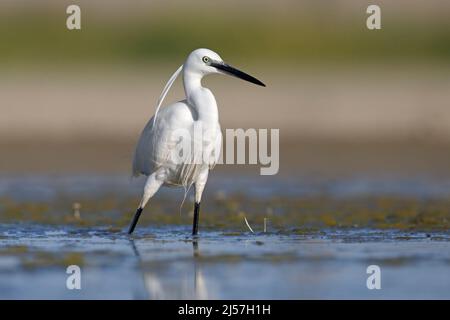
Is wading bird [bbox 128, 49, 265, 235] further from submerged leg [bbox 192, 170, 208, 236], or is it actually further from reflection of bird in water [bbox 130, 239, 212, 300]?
reflection of bird in water [bbox 130, 239, 212, 300]

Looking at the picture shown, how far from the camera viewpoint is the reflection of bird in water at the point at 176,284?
748 cm

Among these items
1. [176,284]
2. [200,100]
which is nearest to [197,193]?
[200,100]

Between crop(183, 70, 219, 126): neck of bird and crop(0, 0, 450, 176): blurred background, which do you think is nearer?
crop(183, 70, 219, 126): neck of bird

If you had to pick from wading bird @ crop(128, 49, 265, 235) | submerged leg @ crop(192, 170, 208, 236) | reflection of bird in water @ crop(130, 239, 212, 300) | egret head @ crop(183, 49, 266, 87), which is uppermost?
egret head @ crop(183, 49, 266, 87)

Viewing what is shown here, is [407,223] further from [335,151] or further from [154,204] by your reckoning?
[335,151]

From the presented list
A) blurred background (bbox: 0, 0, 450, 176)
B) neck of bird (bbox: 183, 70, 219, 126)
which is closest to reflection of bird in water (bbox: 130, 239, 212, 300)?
neck of bird (bbox: 183, 70, 219, 126)

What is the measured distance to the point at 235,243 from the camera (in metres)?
10.1

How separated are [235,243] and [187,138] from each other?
1.14 meters

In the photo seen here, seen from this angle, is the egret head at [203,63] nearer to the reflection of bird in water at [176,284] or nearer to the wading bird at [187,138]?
the wading bird at [187,138]

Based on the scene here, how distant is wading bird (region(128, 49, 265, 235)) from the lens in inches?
418

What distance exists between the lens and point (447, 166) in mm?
18094

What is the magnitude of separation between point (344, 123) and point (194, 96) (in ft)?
41.1

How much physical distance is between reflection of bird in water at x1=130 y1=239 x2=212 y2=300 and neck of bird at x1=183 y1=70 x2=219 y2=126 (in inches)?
91.5

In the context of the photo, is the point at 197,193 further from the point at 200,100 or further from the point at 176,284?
the point at 176,284
